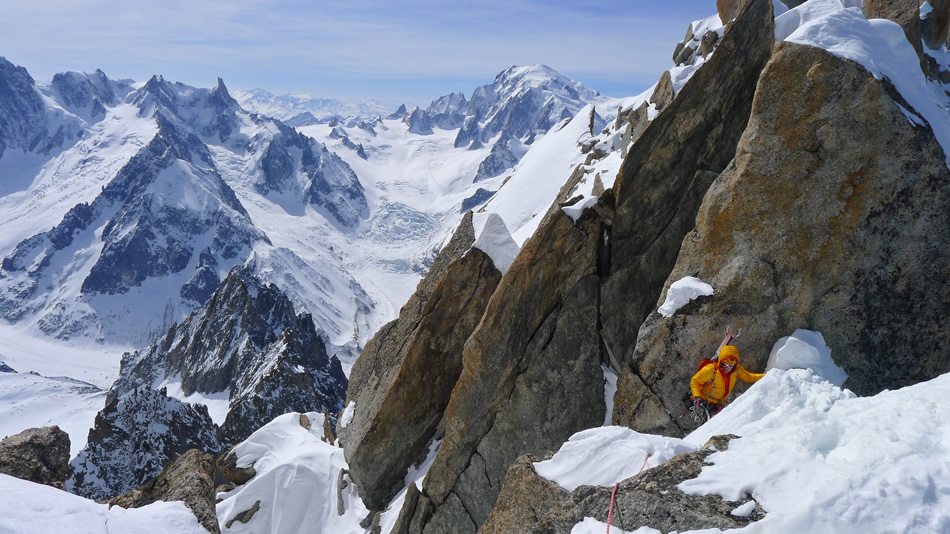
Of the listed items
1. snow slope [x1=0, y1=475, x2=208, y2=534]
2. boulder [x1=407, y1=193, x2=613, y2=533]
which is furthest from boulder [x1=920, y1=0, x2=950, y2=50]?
snow slope [x1=0, y1=475, x2=208, y2=534]

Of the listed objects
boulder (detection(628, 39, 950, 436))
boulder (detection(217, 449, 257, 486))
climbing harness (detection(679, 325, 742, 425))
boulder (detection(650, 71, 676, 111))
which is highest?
boulder (detection(650, 71, 676, 111))

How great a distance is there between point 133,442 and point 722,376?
57073 millimetres

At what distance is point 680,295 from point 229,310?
148047 mm

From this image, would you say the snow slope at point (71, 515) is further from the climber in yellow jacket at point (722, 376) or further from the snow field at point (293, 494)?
the climber in yellow jacket at point (722, 376)

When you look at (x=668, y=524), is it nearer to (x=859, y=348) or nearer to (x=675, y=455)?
(x=675, y=455)

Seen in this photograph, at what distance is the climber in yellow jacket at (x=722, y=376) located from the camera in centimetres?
1237

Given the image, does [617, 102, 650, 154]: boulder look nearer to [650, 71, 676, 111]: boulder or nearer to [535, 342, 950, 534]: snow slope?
[650, 71, 676, 111]: boulder

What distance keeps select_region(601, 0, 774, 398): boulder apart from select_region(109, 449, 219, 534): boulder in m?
12.2

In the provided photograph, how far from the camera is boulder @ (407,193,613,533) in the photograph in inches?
678

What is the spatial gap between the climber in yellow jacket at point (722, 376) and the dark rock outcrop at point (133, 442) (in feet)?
169

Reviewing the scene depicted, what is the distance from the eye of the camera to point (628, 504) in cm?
868

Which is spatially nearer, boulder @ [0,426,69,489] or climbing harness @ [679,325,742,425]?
climbing harness @ [679,325,742,425]

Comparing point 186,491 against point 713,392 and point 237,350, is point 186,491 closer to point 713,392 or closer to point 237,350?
point 713,392

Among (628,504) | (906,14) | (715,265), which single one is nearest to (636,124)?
(906,14)
